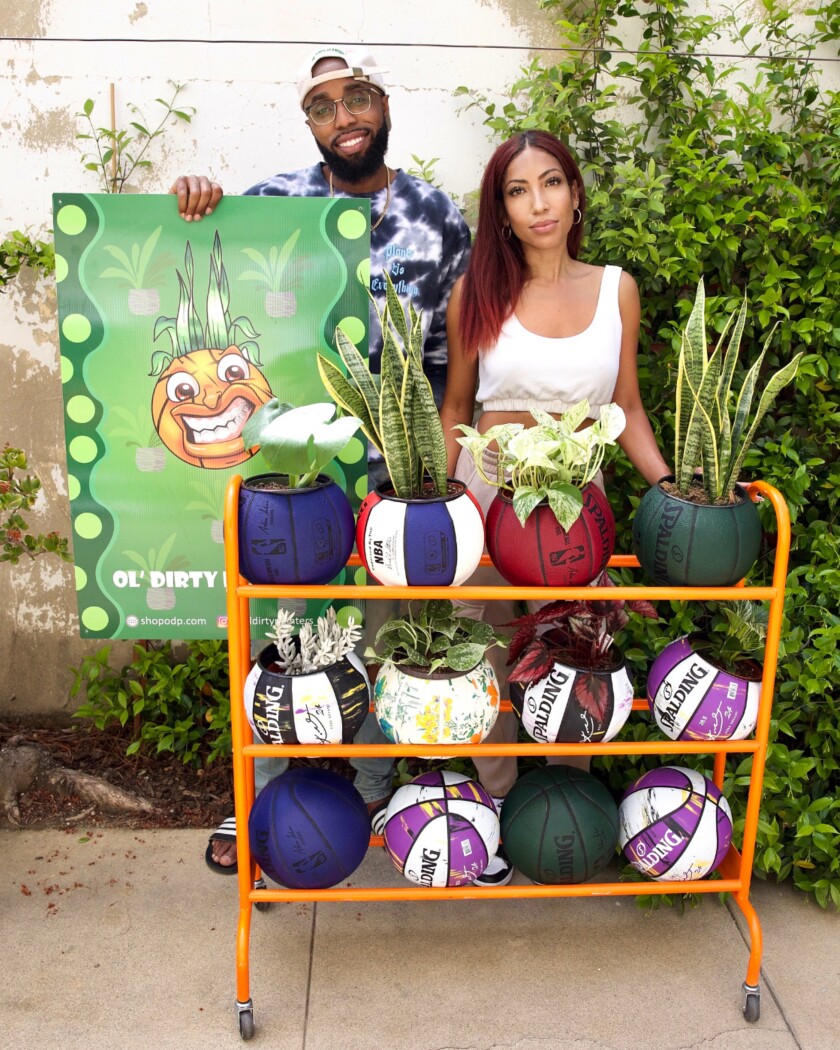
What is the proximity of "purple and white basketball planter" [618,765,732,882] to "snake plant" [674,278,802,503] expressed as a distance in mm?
783

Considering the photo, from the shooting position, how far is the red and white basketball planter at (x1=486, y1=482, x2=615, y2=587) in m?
2.11

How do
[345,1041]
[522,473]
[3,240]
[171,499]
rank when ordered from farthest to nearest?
[3,240], [171,499], [345,1041], [522,473]

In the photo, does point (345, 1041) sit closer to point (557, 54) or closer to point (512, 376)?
point (512, 376)

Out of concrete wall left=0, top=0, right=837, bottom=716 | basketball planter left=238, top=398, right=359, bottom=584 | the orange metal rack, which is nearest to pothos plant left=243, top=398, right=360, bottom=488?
basketball planter left=238, top=398, right=359, bottom=584

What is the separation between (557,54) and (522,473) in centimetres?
184

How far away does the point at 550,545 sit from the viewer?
2.11 m

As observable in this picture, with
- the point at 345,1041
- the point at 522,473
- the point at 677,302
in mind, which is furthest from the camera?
the point at 677,302

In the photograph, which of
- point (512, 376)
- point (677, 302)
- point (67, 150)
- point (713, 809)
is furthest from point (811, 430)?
point (67, 150)

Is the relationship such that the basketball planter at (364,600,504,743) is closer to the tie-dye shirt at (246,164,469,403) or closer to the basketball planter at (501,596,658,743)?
the basketball planter at (501,596,658,743)

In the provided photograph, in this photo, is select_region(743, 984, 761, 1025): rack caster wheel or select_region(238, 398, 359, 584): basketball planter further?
select_region(743, 984, 761, 1025): rack caster wheel

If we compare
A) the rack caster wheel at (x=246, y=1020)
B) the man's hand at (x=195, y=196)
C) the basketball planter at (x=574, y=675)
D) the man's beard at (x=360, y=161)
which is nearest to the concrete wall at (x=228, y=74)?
the man's beard at (x=360, y=161)

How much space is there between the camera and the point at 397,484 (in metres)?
2.18

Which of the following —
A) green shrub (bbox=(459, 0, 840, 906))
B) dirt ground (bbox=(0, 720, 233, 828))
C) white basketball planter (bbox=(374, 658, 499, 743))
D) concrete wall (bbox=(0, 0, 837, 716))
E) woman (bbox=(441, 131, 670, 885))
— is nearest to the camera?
white basketball planter (bbox=(374, 658, 499, 743))

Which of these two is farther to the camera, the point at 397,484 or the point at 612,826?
the point at 612,826
